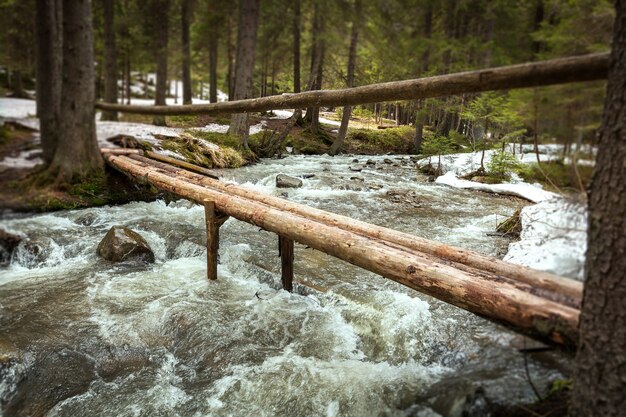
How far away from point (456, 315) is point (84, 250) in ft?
17.5

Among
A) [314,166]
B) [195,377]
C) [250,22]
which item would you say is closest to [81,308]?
Answer: [195,377]

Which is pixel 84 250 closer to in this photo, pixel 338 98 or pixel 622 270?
pixel 338 98

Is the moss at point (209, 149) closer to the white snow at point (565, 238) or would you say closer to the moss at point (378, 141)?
the white snow at point (565, 238)

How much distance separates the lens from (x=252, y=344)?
12.0 feet

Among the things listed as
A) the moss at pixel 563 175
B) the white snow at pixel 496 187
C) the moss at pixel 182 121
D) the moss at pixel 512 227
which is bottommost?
the moss at pixel 512 227

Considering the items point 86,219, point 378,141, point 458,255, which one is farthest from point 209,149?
point 378,141

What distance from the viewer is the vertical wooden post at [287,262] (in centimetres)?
457

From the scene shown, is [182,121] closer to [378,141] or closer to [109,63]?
[109,63]

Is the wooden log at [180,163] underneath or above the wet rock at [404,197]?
above

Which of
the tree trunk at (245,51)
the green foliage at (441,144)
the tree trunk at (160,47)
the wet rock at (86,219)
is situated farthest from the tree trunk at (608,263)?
the tree trunk at (245,51)

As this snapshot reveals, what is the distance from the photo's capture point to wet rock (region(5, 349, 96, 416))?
278 centimetres

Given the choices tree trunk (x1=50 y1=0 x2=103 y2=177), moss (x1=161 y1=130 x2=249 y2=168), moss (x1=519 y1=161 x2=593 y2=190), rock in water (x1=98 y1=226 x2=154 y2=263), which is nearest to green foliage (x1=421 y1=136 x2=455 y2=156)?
moss (x1=161 y1=130 x2=249 y2=168)

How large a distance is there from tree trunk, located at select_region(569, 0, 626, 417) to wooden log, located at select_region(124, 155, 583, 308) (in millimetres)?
307

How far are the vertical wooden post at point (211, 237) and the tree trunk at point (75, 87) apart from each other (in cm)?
268
